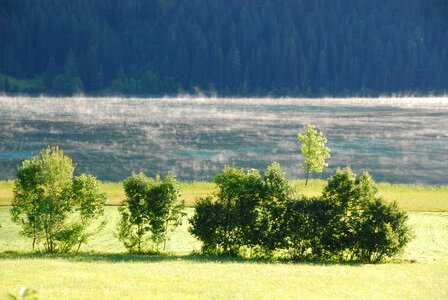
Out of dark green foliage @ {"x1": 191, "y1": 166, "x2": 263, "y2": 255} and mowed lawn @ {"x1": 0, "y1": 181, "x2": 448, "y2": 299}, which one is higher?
dark green foliage @ {"x1": 191, "y1": 166, "x2": 263, "y2": 255}

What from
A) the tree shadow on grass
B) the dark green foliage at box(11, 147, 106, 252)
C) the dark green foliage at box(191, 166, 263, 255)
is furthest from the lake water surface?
the tree shadow on grass

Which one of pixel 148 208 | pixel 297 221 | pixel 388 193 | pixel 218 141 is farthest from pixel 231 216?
pixel 218 141

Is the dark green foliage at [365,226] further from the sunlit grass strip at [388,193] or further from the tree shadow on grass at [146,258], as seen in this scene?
the sunlit grass strip at [388,193]

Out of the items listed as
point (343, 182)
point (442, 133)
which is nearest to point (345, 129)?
point (442, 133)

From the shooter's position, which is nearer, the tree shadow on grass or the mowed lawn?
the mowed lawn

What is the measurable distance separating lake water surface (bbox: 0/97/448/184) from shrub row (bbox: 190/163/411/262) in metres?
38.8

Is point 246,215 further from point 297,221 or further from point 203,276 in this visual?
point 203,276

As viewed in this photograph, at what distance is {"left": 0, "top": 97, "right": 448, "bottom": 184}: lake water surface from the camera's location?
81375 millimetres

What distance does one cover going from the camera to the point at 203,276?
85.6ft

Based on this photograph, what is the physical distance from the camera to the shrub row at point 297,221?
32781mm

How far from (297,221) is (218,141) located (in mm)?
72288

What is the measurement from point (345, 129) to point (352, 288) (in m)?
103

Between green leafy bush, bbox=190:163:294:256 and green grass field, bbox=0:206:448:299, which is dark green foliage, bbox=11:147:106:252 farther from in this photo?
green leafy bush, bbox=190:163:294:256

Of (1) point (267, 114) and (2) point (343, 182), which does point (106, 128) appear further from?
(2) point (343, 182)
